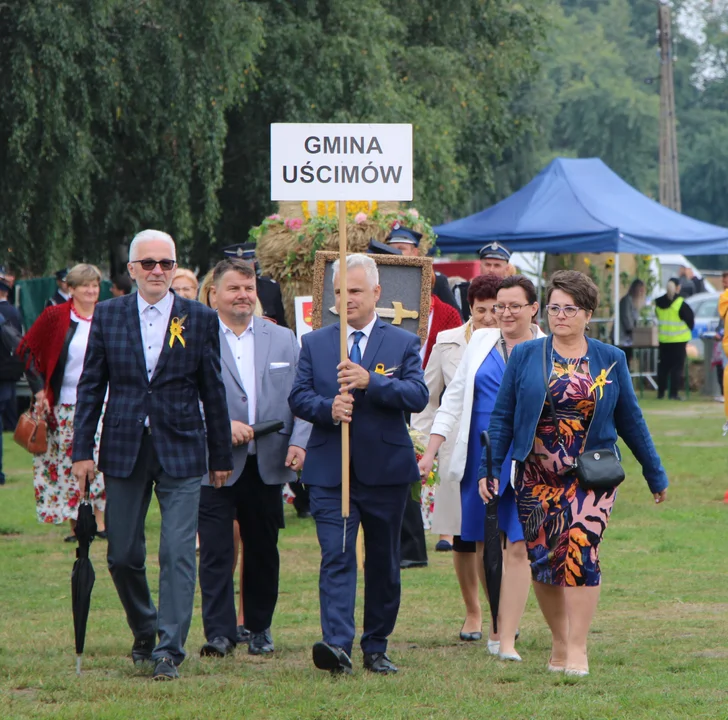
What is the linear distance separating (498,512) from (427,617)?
156 cm

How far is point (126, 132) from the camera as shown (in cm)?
2167

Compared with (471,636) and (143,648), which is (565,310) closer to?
(471,636)

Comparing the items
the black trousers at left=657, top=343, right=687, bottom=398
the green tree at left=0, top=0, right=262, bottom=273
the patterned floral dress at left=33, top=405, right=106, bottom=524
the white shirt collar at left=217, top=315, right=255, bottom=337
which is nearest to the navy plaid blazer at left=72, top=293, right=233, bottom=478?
the white shirt collar at left=217, top=315, right=255, bottom=337

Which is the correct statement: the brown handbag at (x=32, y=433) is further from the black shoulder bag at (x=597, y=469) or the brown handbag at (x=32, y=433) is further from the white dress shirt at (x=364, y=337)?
the black shoulder bag at (x=597, y=469)

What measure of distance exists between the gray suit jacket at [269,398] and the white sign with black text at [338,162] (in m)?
0.75

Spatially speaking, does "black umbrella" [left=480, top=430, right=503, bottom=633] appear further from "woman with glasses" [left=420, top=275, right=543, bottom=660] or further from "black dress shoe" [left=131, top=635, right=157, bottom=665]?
"black dress shoe" [left=131, top=635, right=157, bottom=665]

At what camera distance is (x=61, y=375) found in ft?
36.3

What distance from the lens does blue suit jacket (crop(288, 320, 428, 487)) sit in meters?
7.01

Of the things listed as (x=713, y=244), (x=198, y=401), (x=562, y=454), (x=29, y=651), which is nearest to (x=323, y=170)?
(x=198, y=401)

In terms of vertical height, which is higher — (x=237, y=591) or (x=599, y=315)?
(x=599, y=315)

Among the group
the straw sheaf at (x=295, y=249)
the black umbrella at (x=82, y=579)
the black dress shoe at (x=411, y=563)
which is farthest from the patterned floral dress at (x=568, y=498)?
the straw sheaf at (x=295, y=249)

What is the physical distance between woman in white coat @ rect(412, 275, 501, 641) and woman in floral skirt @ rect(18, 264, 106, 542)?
303cm

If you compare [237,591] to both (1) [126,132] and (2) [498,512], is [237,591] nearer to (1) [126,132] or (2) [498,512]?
(2) [498,512]

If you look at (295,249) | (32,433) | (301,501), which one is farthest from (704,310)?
(32,433)
